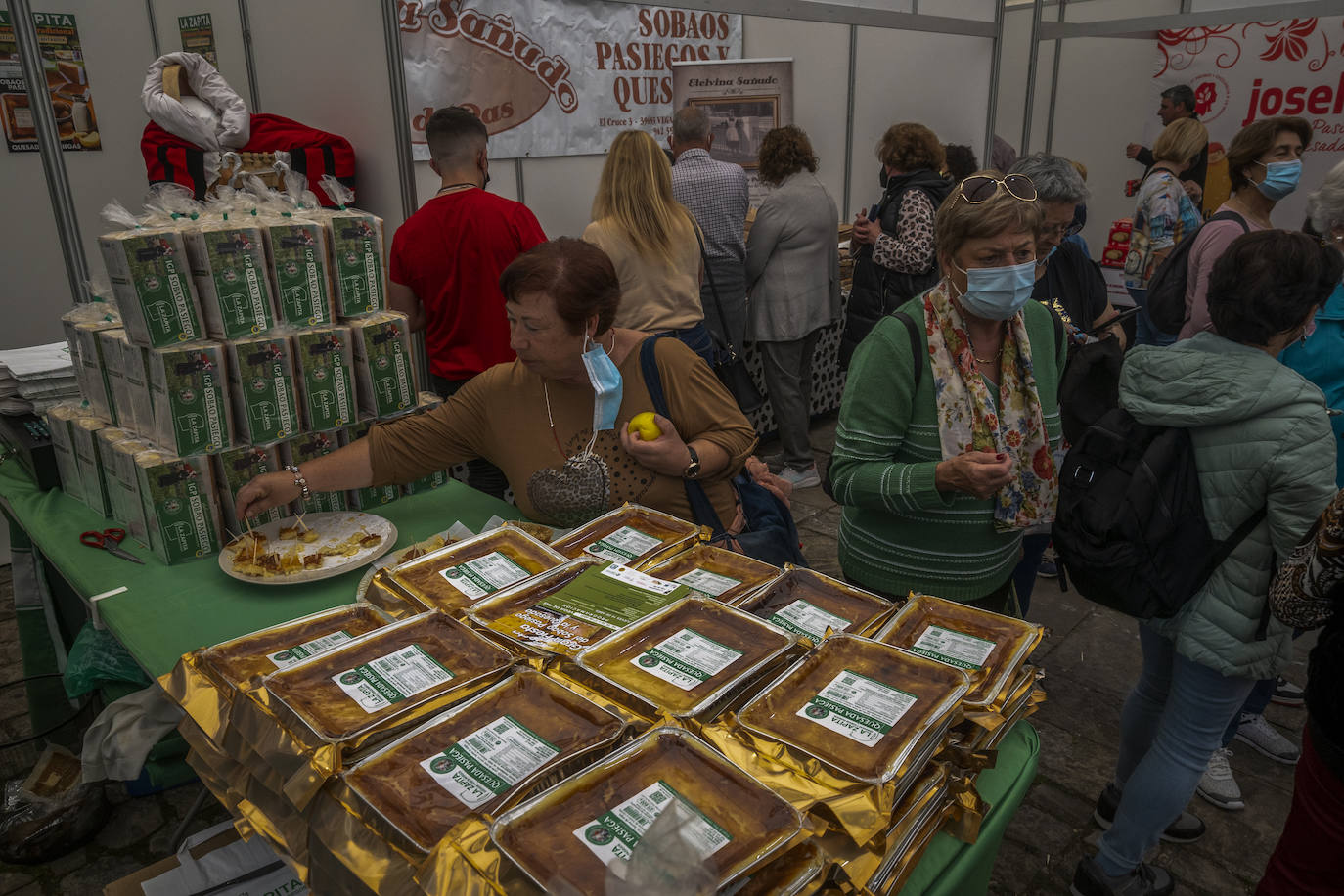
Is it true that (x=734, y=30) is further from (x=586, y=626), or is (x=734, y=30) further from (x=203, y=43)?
(x=586, y=626)

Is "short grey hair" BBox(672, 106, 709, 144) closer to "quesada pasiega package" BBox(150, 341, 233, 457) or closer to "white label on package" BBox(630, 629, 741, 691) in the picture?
"quesada pasiega package" BBox(150, 341, 233, 457)

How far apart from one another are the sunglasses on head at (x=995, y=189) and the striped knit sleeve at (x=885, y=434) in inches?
14.3

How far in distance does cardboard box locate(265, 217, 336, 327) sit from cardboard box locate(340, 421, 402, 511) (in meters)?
0.32

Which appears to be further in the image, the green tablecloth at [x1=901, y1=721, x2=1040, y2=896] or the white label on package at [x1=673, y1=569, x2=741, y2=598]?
the white label on package at [x1=673, y1=569, x2=741, y2=598]

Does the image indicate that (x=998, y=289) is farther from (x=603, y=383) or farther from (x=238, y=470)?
(x=238, y=470)

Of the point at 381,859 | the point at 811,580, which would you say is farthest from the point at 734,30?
the point at 381,859

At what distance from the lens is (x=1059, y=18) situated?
7.82 metres

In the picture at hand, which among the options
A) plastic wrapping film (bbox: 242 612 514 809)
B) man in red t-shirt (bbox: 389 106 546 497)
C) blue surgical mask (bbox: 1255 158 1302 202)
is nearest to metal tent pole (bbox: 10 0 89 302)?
man in red t-shirt (bbox: 389 106 546 497)

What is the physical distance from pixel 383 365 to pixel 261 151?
2.43 metres

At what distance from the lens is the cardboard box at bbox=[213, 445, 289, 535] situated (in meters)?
2.28

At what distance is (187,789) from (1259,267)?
367 cm

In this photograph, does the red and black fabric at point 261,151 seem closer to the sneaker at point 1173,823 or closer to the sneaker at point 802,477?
the sneaker at point 802,477

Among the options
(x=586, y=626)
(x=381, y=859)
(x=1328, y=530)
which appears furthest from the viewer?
(x=1328, y=530)

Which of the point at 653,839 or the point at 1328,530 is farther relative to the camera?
the point at 1328,530
